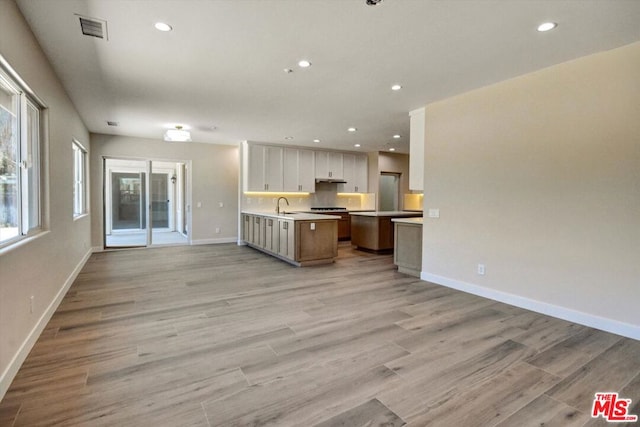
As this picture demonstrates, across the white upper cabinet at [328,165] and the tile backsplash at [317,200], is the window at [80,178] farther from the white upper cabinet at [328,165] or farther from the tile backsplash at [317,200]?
the white upper cabinet at [328,165]

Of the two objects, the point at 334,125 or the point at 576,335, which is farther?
the point at 334,125

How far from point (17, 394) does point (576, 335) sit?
4.29 m

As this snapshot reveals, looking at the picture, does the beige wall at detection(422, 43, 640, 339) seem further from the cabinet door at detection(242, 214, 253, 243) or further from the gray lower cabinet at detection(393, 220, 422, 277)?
the cabinet door at detection(242, 214, 253, 243)

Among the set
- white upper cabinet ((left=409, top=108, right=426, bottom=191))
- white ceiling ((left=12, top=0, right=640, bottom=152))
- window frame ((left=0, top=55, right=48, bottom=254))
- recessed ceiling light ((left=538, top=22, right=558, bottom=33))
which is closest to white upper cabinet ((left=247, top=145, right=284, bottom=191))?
white ceiling ((left=12, top=0, right=640, bottom=152))

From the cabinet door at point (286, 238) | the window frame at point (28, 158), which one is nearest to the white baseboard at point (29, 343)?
the window frame at point (28, 158)

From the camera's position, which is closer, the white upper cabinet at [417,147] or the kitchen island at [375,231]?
the white upper cabinet at [417,147]

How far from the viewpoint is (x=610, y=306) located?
300cm

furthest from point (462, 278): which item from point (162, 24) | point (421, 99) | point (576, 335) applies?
point (162, 24)

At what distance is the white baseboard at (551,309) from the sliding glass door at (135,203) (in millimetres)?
6693

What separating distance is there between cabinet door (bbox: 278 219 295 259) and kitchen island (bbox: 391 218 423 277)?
1.82 meters

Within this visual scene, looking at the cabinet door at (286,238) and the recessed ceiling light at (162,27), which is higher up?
the recessed ceiling light at (162,27)

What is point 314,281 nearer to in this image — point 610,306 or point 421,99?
point 421,99

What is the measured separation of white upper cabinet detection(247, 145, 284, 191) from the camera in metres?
7.71

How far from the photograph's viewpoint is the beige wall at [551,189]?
114 inches
